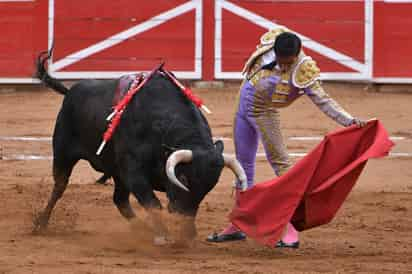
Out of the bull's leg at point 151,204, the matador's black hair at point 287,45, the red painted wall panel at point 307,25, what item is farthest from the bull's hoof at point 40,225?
the red painted wall panel at point 307,25

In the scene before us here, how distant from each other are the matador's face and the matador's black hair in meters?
0.03

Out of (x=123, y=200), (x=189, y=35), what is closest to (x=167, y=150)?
(x=123, y=200)

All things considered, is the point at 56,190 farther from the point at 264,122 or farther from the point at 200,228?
the point at 264,122

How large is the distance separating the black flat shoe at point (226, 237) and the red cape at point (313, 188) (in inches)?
16.3

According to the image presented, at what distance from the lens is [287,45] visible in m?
5.60

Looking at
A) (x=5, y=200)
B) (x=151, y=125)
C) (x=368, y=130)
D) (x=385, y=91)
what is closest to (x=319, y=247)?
(x=368, y=130)

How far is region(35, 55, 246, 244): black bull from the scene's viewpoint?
557 cm

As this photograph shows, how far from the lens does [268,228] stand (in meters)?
5.67

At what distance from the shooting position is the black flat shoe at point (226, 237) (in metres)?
6.20

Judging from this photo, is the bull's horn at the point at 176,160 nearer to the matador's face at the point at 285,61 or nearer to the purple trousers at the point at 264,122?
the purple trousers at the point at 264,122

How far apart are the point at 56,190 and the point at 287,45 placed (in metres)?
1.87

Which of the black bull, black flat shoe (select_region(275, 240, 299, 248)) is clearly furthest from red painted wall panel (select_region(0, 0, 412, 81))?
black flat shoe (select_region(275, 240, 299, 248))

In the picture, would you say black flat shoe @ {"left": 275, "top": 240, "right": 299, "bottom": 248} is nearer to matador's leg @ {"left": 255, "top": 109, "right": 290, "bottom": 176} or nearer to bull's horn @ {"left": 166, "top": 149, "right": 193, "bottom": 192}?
matador's leg @ {"left": 255, "top": 109, "right": 290, "bottom": 176}

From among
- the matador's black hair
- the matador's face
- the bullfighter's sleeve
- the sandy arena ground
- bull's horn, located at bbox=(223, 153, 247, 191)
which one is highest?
the matador's black hair
